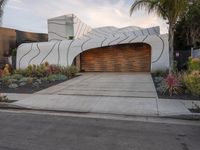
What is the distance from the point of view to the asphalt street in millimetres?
5223

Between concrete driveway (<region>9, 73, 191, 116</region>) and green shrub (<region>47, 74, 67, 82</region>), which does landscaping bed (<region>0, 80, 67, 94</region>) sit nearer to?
concrete driveway (<region>9, 73, 191, 116</region>)

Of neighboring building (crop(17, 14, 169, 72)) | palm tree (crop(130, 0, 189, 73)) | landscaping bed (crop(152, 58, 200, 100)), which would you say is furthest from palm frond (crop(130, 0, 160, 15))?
neighboring building (crop(17, 14, 169, 72))

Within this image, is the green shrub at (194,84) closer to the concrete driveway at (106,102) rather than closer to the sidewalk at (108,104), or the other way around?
the sidewalk at (108,104)

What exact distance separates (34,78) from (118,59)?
1020 cm

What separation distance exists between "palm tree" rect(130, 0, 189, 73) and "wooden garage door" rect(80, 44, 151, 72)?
9210 millimetres

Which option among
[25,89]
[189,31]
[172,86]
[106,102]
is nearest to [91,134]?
[106,102]

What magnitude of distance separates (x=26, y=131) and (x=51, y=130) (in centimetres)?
61

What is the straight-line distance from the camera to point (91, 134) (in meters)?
6.01

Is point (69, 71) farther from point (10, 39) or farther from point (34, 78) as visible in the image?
point (10, 39)

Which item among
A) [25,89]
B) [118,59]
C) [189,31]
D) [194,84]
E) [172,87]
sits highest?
[189,31]

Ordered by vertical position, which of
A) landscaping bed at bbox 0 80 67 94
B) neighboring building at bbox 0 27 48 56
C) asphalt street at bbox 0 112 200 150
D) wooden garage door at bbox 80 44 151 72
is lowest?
asphalt street at bbox 0 112 200 150

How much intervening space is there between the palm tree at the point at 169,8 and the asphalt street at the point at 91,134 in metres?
8.28

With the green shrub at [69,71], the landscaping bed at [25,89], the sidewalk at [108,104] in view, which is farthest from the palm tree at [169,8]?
the green shrub at [69,71]

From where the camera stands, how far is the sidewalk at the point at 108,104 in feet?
26.8
